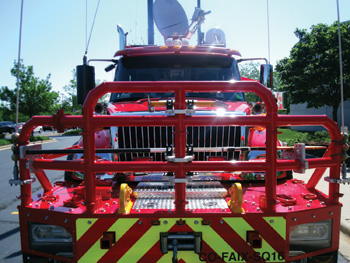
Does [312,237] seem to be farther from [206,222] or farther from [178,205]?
[178,205]

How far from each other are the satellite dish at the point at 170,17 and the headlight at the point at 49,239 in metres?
4.95

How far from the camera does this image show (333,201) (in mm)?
2432

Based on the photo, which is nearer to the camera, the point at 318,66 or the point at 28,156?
the point at 28,156

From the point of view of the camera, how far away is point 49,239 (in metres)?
2.44

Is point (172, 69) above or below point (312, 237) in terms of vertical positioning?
above

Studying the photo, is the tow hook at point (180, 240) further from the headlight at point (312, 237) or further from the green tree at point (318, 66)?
the green tree at point (318, 66)

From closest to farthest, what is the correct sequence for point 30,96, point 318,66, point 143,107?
point 143,107 < point 318,66 < point 30,96

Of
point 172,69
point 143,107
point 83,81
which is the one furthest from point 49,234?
point 172,69

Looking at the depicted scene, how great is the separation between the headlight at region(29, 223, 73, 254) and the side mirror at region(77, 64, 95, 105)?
149cm

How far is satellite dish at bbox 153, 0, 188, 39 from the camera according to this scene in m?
6.32

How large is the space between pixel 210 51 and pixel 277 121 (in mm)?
2328

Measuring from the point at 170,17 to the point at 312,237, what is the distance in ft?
17.3

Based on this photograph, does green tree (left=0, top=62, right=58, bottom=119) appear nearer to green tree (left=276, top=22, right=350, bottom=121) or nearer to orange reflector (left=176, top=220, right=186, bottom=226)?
green tree (left=276, top=22, right=350, bottom=121)

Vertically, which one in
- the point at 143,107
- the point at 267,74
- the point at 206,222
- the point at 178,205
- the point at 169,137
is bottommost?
the point at 206,222
